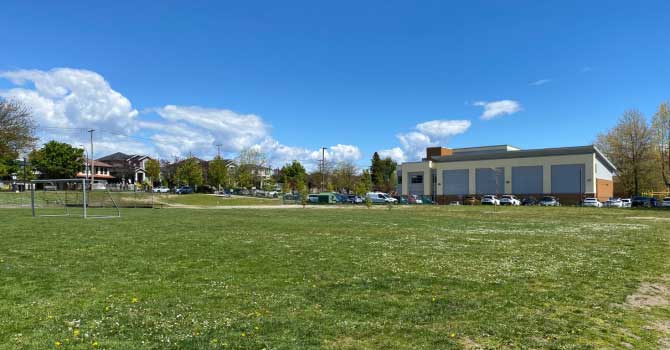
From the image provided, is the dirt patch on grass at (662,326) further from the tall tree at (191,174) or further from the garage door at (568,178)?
the tall tree at (191,174)

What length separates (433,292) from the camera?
30.9 feet

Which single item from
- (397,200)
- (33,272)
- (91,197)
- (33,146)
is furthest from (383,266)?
(397,200)

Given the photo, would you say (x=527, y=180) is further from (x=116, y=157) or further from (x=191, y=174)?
(x=116, y=157)

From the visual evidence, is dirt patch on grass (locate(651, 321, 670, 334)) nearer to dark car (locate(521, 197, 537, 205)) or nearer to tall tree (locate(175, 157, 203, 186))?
dark car (locate(521, 197, 537, 205))

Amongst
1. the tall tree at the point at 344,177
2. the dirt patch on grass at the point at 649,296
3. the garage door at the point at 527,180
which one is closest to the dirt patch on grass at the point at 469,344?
the dirt patch on grass at the point at 649,296

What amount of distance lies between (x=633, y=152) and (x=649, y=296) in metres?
87.2

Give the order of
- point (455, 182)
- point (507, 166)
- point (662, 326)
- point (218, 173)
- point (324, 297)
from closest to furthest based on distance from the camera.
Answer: point (662, 326) → point (324, 297) → point (507, 166) → point (218, 173) → point (455, 182)

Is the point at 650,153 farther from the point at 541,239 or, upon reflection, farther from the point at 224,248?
the point at 224,248

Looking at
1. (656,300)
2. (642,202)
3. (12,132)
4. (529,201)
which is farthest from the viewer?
(529,201)

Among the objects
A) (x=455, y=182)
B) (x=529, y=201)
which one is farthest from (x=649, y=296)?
(x=455, y=182)

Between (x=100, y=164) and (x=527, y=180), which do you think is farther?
(x=100, y=164)

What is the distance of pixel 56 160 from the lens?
327 ft

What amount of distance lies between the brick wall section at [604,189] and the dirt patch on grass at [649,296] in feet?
287

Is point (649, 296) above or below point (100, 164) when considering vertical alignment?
below
